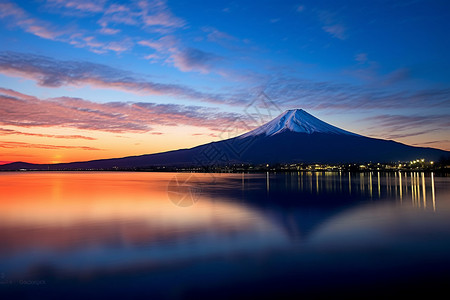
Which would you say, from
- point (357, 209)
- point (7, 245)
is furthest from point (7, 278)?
point (357, 209)

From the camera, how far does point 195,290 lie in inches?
228

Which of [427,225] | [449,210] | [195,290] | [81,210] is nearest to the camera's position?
[195,290]

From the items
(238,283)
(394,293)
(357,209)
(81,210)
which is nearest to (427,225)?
(357,209)

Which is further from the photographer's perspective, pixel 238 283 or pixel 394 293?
pixel 238 283

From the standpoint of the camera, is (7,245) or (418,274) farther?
(7,245)

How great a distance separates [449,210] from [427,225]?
215 inches

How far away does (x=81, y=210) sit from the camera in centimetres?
1798

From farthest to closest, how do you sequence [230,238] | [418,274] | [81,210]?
1. [81,210]
2. [230,238]
3. [418,274]

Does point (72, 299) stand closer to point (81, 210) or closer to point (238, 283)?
point (238, 283)

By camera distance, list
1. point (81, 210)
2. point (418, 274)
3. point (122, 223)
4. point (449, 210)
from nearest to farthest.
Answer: point (418, 274)
point (122, 223)
point (449, 210)
point (81, 210)

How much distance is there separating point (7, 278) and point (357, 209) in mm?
15111

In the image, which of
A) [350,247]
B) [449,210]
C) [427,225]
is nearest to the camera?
[350,247]

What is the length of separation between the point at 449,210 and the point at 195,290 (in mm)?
15543

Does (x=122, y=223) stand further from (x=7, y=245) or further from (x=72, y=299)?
(x=72, y=299)
